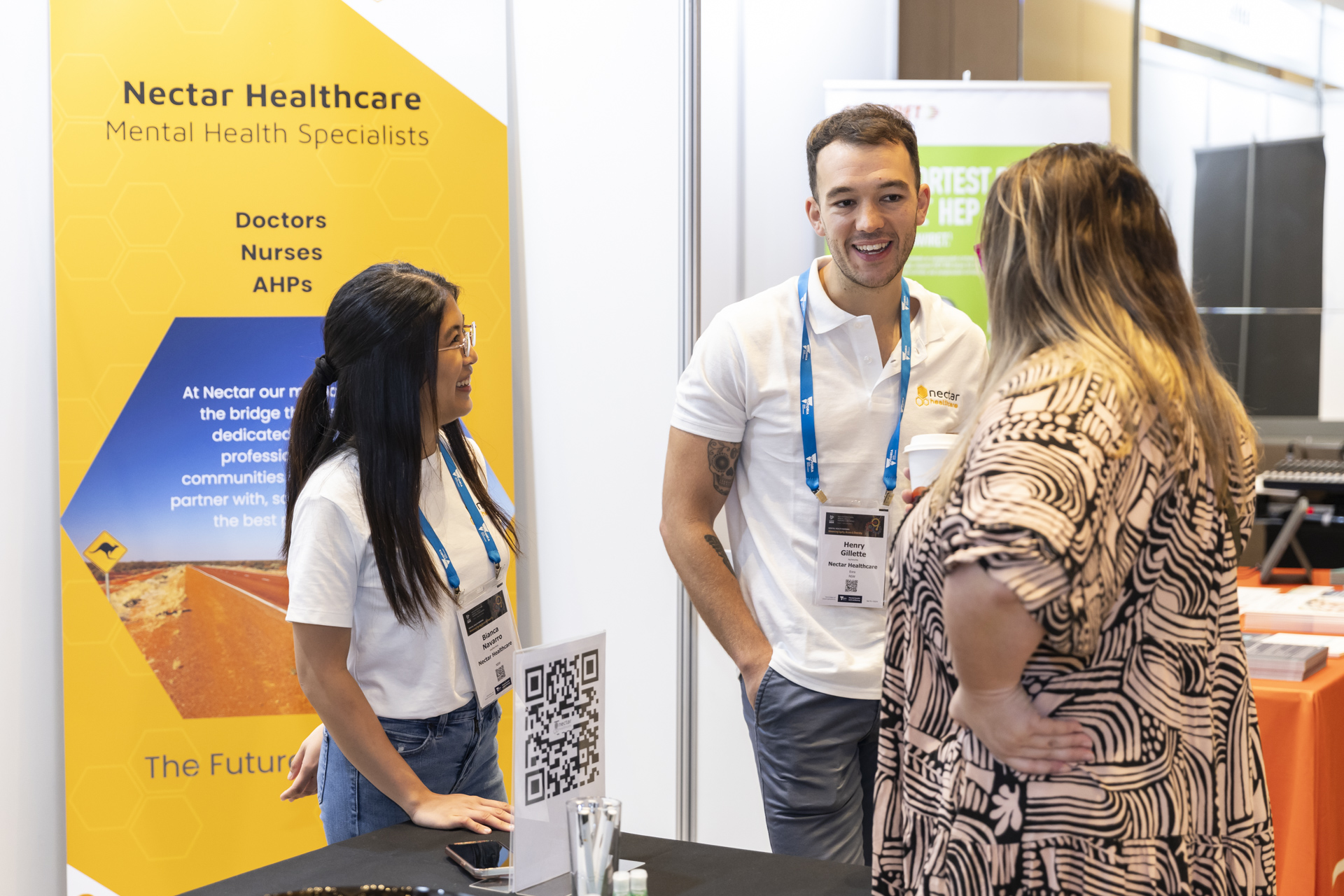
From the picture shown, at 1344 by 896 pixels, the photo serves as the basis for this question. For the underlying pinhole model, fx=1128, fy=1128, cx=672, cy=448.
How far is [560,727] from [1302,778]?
64.4 inches

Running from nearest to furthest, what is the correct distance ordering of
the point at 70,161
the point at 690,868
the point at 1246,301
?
the point at 690,868, the point at 70,161, the point at 1246,301

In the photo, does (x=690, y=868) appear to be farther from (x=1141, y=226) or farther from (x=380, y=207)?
(x=380, y=207)

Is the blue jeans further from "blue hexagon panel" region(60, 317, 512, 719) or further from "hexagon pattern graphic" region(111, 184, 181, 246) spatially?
"hexagon pattern graphic" region(111, 184, 181, 246)

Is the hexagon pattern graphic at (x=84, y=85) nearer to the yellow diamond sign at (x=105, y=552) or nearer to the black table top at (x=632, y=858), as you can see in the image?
the yellow diamond sign at (x=105, y=552)

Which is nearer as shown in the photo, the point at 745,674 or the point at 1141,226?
the point at 1141,226

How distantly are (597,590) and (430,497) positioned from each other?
1490mm

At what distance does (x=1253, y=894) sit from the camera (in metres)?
1.12

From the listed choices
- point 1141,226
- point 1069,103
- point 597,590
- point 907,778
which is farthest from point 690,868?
point 1069,103

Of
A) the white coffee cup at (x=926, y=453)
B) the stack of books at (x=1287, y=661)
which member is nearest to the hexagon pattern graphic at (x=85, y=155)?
the white coffee cup at (x=926, y=453)

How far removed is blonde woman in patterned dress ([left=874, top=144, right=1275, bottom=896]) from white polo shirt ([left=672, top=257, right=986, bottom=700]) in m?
0.75

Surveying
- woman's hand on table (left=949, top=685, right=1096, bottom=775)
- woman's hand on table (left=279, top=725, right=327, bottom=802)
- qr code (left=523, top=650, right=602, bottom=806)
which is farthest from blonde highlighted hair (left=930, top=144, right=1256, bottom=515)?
woman's hand on table (left=279, top=725, right=327, bottom=802)

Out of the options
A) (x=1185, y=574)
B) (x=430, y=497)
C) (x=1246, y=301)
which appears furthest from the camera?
(x=1246, y=301)

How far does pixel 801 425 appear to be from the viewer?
6.47ft

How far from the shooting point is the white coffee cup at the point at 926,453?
1.40m
